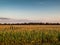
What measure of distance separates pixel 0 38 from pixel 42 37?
10.8 ft

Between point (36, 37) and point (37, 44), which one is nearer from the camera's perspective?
point (37, 44)

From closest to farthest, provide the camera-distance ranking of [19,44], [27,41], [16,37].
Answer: [19,44] < [27,41] < [16,37]

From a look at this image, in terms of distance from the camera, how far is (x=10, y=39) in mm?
14164

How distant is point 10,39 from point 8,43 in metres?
1.30

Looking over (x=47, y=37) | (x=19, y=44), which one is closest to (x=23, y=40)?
(x=19, y=44)

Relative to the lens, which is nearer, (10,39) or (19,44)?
(19,44)

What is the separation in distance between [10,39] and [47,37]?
3.09m

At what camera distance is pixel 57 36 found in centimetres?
1561

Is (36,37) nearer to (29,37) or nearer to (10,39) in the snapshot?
(29,37)

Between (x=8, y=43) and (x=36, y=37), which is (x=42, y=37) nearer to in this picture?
(x=36, y=37)

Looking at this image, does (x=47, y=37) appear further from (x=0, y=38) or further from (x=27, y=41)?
(x=0, y=38)

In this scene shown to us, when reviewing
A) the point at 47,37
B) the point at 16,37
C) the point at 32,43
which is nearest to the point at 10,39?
the point at 16,37

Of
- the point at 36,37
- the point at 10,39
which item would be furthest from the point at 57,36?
the point at 10,39

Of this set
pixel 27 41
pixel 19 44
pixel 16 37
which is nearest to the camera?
pixel 19 44
